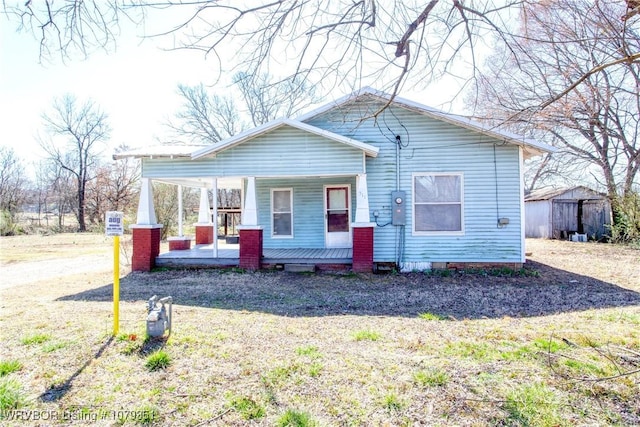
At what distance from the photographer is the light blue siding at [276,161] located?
349 inches

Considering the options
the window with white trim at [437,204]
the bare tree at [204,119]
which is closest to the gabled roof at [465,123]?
the window with white trim at [437,204]

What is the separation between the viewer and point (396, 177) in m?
9.44

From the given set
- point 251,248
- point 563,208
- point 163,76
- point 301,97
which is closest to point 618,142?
point 563,208

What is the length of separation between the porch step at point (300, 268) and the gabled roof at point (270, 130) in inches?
119

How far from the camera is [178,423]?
2643 millimetres

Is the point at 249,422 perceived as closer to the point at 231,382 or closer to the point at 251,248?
the point at 231,382

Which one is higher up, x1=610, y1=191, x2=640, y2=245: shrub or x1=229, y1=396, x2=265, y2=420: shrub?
x1=610, y1=191, x2=640, y2=245: shrub

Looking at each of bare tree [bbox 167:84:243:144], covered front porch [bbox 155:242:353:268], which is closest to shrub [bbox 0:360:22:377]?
covered front porch [bbox 155:242:353:268]

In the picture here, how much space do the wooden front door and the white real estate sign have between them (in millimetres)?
7125

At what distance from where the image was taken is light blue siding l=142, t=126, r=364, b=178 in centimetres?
887

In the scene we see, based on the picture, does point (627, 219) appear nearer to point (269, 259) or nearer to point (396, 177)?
point (396, 177)

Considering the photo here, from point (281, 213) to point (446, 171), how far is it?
15.6 ft

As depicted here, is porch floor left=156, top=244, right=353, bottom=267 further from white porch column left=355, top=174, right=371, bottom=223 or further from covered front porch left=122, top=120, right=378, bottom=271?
white porch column left=355, top=174, right=371, bottom=223

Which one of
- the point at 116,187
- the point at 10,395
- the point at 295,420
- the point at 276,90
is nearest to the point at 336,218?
the point at 276,90
